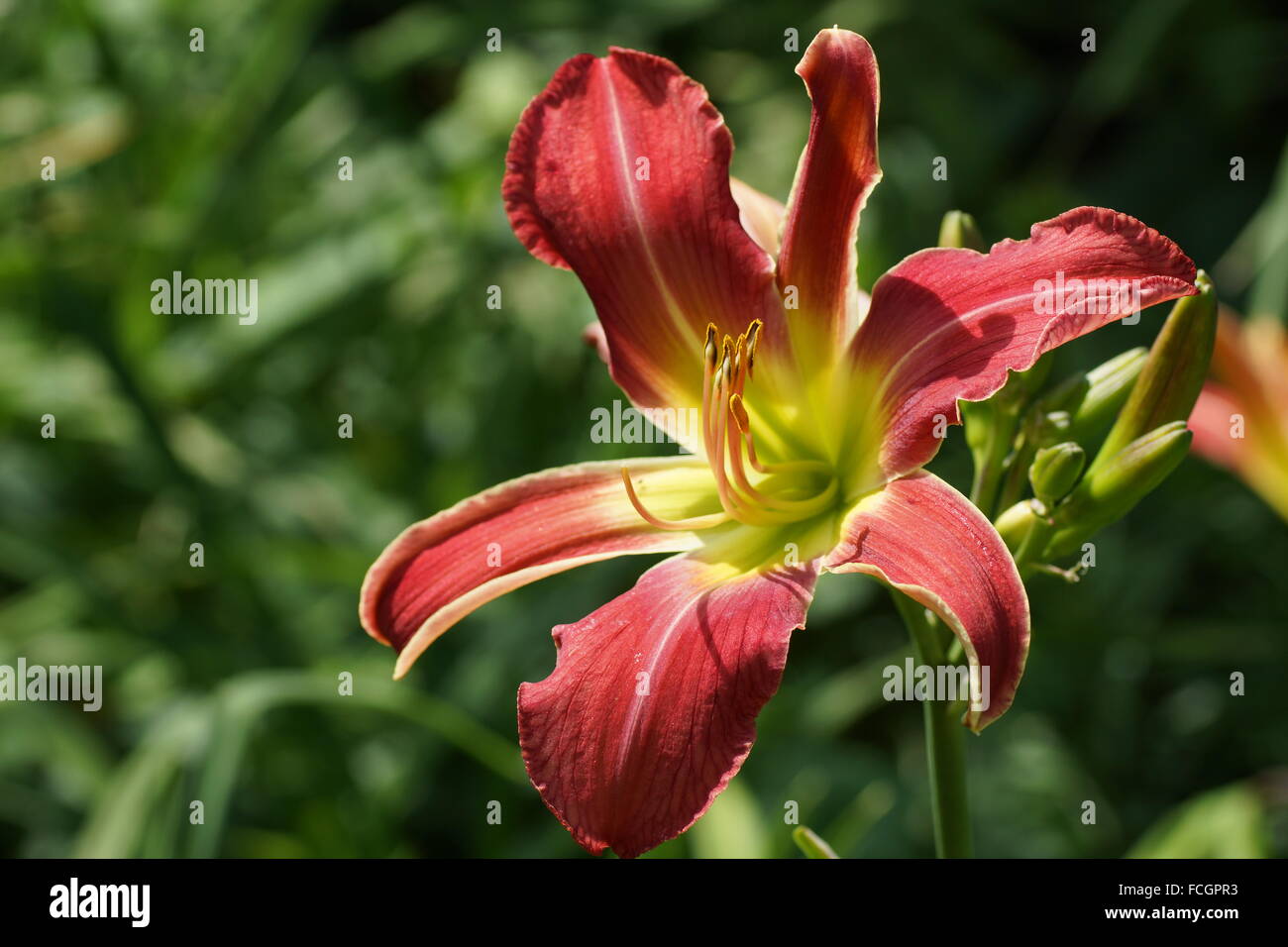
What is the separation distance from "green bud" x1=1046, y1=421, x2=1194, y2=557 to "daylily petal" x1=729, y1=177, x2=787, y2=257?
1.24 feet

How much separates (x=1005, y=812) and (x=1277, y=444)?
86cm

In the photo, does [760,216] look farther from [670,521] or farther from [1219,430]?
[1219,430]

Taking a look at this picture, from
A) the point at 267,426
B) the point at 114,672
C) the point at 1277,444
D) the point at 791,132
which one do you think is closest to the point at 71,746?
the point at 114,672

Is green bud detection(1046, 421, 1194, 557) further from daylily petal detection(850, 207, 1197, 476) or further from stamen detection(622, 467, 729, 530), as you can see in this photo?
stamen detection(622, 467, 729, 530)

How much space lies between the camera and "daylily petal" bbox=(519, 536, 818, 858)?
0.94 m

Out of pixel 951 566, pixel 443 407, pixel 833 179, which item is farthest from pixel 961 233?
pixel 443 407

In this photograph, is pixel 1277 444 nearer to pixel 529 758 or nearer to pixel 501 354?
pixel 529 758

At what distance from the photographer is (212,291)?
2.70 meters

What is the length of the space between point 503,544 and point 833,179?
1.48 feet

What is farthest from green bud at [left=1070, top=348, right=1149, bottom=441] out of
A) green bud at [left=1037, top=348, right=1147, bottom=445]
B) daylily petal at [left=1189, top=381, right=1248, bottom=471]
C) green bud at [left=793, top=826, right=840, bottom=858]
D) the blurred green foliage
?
the blurred green foliage

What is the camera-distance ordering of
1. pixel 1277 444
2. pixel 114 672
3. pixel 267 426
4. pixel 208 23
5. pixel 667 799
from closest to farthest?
pixel 667 799 < pixel 1277 444 < pixel 114 672 < pixel 267 426 < pixel 208 23

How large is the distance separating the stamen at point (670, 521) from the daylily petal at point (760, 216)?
0.89ft

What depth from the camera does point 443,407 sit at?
9.05 feet

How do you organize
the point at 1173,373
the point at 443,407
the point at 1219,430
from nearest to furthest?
the point at 1173,373, the point at 1219,430, the point at 443,407
